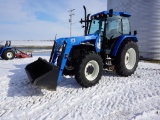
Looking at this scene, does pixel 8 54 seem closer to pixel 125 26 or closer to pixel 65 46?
pixel 125 26

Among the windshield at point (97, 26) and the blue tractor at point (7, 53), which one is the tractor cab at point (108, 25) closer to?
the windshield at point (97, 26)

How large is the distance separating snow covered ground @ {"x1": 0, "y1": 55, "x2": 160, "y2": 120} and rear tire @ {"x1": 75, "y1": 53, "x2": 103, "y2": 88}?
0.21 metres

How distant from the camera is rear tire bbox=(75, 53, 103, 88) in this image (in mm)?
5625

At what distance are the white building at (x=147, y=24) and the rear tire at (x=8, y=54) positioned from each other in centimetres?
872

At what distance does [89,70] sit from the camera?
233 inches

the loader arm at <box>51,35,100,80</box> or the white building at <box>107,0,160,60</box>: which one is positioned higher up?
the white building at <box>107,0,160,60</box>

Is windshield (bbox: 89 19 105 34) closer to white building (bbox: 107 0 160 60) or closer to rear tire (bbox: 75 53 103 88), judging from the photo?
rear tire (bbox: 75 53 103 88)

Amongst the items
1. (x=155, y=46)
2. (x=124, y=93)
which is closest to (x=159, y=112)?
(x=124, y=93)

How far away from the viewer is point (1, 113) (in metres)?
4.17

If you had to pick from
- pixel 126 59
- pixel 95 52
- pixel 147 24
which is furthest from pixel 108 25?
pixel 147 24

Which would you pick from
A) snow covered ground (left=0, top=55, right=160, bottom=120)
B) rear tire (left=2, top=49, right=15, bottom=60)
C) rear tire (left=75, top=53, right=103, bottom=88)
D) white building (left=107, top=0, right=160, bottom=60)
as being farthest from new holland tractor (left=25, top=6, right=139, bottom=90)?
rear tire (left=2, top=49, right=15, bottom=60)

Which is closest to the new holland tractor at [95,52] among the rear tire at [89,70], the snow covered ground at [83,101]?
the rear tire at [89,70]

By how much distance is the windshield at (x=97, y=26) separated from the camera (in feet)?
23.5

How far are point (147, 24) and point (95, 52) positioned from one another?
8.78 m
